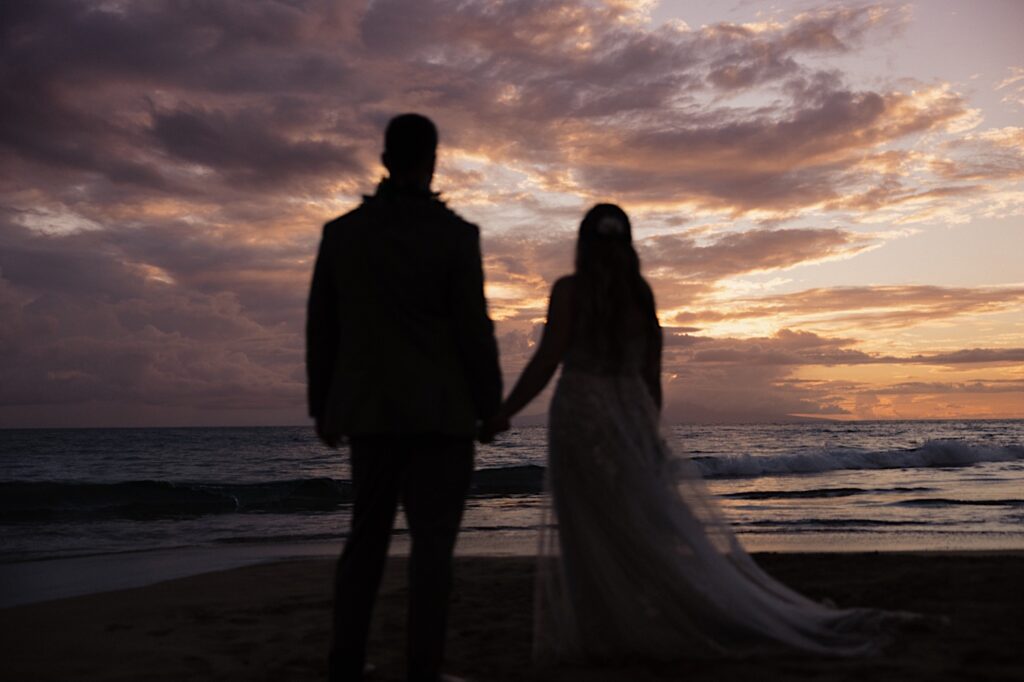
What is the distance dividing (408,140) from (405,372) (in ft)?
2.78

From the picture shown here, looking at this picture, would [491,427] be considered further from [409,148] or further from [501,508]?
[501,508]

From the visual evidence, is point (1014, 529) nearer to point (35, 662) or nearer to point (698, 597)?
point (698, 597)

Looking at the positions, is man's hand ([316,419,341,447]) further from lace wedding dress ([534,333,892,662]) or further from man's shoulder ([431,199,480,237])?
lace wedding dress ([534,333,892,662])

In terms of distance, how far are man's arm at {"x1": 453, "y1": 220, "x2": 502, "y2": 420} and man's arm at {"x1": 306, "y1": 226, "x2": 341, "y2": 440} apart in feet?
1.62

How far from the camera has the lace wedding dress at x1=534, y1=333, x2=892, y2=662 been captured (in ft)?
12.1

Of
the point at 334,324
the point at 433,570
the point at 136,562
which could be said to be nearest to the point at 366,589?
the point at 433,570

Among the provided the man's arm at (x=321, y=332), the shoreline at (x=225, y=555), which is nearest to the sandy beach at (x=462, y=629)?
the shoreline at (x=225, y=555)

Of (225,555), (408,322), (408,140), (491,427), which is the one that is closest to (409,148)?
(408,140)

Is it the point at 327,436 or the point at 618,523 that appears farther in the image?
the point at 618,523

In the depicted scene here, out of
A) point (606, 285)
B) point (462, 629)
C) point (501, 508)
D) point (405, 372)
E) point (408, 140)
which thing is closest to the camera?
point (405, 372)

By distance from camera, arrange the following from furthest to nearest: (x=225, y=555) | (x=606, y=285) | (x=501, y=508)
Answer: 1. (x=501, y=508)
2. (x=225, y=555)
3. (x=606, y=285)

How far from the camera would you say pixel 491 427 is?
309 centimetres

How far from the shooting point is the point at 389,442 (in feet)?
9.60

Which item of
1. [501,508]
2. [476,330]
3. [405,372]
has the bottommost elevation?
[501,508]
